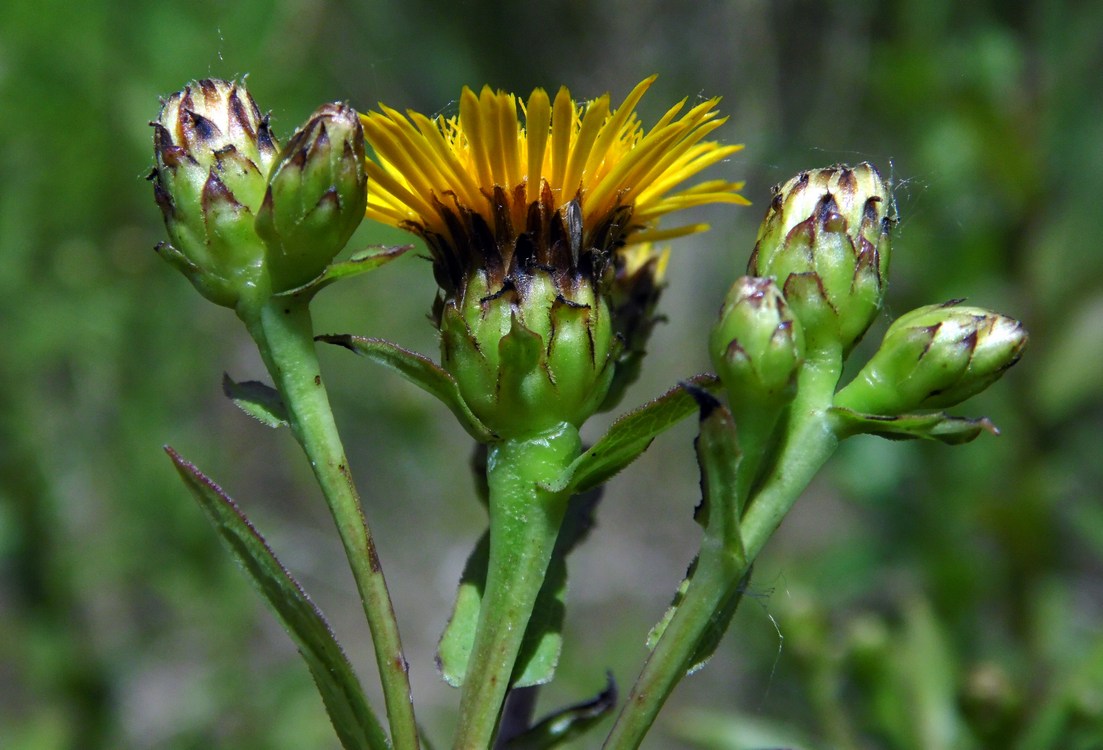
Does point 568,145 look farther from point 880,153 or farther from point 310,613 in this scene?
point 880,153

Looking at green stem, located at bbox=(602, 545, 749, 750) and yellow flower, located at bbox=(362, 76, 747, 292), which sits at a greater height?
yellow flower, located at bbox=(362, 76, 747, 292)

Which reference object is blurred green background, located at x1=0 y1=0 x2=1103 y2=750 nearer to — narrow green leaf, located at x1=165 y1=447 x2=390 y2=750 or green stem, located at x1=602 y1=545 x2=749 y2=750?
green stem, located at x1=602 y1=545 x2=749 y2=750

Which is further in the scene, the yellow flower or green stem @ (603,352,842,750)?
the yellow flower

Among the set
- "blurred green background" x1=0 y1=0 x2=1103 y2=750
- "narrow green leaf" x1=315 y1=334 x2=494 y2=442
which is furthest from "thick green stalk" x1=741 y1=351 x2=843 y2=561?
"blurred green background" x1=0 y1=0 x2=1103 y2=750

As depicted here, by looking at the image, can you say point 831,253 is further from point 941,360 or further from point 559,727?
point 559,727

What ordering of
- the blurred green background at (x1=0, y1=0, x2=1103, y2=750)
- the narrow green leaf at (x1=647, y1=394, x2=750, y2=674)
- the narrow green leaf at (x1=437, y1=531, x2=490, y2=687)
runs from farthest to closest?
the blurred green background at (x1=0, y1=0, x2=1103, y2=750) < the narrow green leaf at (x1=437, y1=531, x2=490, y2=687) < the narrow green leaf at (x1=647, y1=394, x2=750, y2=674)

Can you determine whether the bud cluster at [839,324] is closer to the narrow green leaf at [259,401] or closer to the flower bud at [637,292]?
the flower bud at [637,292]

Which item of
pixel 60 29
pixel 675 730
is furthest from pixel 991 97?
pixel 60 29
